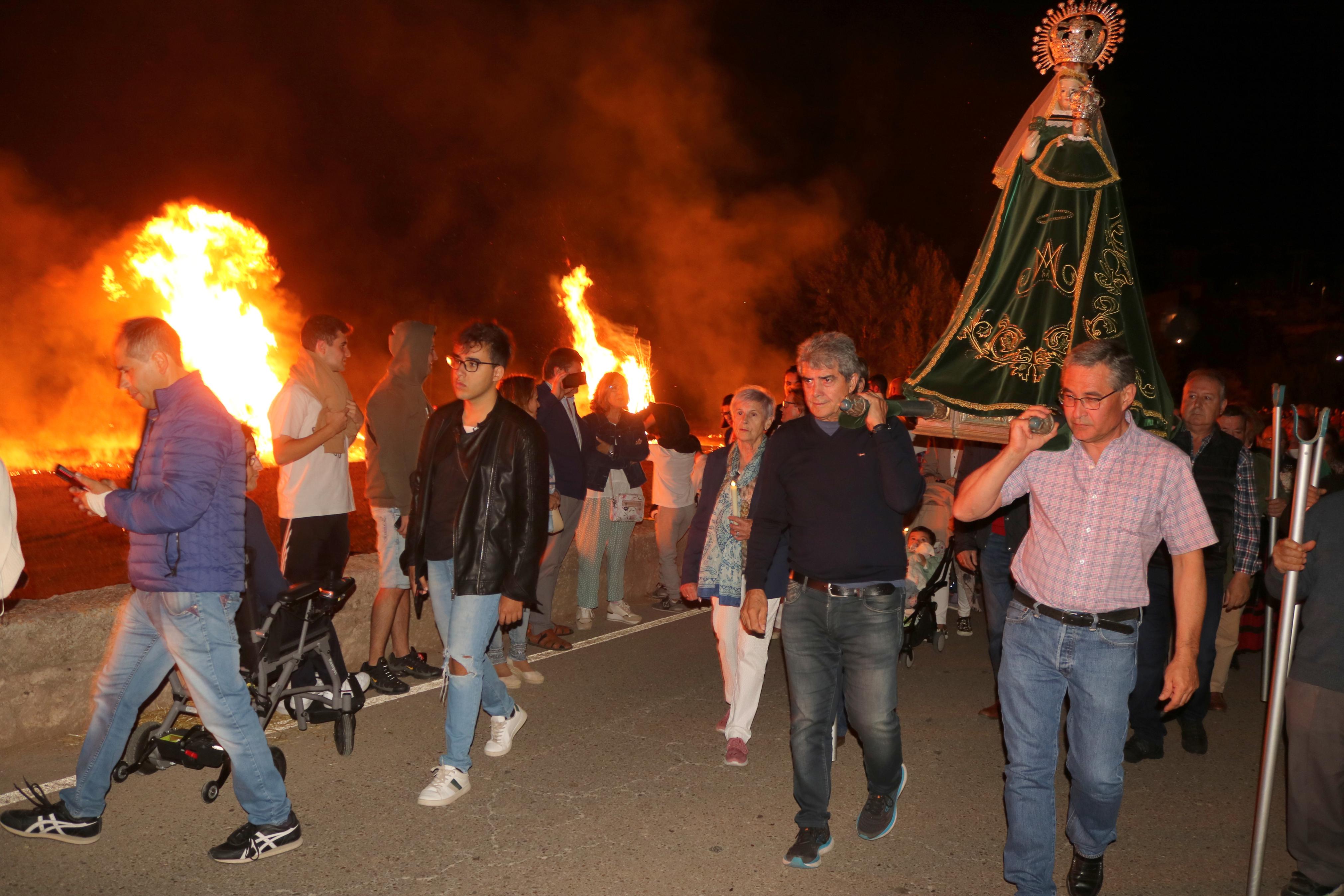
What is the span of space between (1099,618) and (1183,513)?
50 cm

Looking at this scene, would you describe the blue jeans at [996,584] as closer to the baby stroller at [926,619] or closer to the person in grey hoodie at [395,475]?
the baby stroller at [926,619]

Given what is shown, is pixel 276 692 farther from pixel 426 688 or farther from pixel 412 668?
pixel 412 668

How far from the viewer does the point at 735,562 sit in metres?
5.42

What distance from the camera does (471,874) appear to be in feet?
12.7

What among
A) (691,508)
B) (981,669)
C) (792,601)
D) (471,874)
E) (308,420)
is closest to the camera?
(471,874)

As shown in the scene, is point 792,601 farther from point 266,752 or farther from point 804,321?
point 804,321

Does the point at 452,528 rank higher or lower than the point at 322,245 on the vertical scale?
lower

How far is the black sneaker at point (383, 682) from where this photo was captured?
6137mm

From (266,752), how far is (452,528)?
1.31 meters

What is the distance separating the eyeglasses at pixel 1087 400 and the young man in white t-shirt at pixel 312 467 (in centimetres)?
420

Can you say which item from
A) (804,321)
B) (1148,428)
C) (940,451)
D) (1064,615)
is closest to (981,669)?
(940,451)

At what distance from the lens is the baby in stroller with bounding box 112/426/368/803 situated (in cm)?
456

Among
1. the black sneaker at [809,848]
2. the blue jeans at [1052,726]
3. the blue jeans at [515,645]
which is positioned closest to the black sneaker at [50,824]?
the blue jeans at [515,645]

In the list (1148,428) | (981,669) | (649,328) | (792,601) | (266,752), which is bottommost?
(981,669)
